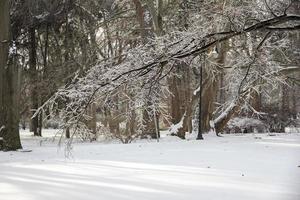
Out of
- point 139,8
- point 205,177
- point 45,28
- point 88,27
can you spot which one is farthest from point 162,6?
point 205,177

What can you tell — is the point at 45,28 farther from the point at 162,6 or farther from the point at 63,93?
the point at 63,93

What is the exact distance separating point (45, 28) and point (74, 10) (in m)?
1.86

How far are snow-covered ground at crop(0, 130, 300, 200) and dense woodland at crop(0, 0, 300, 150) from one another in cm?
88

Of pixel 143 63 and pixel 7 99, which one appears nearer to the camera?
pixel 143 63

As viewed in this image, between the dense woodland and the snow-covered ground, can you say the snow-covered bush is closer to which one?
the dense woodland

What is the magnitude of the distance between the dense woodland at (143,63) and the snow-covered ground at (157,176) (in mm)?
882

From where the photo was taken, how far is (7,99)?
671 inches

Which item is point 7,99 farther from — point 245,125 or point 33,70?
point 245,125

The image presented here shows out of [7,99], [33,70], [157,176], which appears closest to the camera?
[157,176]

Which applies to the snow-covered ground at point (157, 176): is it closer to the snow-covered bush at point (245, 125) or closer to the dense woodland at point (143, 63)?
the dense woodland at point (143, 63)

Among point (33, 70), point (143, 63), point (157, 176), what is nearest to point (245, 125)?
point (33, 70)

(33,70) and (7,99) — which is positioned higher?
(33,70)

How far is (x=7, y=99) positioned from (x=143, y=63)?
10.3m

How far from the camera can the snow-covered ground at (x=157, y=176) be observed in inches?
287
